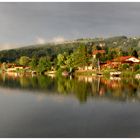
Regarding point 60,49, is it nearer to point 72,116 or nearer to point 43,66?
point 43,66

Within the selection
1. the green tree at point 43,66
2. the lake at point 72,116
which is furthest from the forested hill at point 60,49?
the lake at point 72,116

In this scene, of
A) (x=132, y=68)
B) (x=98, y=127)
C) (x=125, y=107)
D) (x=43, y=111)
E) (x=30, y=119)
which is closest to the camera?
(x=98, y=127)

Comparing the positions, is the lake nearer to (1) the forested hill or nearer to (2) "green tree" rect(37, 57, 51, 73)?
(2) "green tree" rect(37, 57, 51, 73)

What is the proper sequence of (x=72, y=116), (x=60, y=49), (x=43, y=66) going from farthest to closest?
(x=60, y=49), (x=43, y=66), (x=72, y=116)

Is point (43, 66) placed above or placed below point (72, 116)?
below

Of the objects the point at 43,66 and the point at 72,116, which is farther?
the point at 43,66

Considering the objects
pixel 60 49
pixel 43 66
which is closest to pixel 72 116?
pixel 43 66

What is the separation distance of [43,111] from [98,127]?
1.98m

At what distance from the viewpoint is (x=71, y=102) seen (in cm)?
930

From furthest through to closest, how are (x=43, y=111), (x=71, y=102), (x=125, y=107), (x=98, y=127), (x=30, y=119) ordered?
(x=71, y=102)
(x=125, y=107)
(x=43, y=111)
(x=30, y=119)
(x=98, y=127)

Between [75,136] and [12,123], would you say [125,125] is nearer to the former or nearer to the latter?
[75,136]

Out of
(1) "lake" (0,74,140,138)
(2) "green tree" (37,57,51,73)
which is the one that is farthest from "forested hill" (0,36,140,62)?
(1) "lake" (0,74,140,138)

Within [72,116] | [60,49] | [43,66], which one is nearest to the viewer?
[72,116]

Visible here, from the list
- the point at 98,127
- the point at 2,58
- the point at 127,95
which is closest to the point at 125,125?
the point at 98,127
